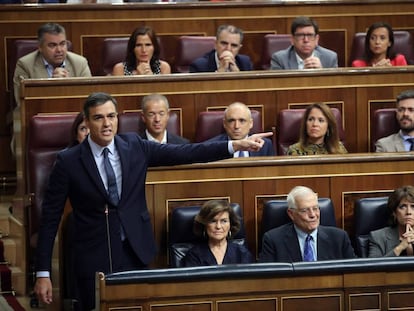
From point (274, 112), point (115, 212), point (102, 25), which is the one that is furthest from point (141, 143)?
point (102, 25)

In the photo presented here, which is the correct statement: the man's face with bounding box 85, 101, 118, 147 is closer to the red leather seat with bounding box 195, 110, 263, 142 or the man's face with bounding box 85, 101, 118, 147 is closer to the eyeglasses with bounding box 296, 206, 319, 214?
the eyeglasses with bounding box 296, 206, 319, 214

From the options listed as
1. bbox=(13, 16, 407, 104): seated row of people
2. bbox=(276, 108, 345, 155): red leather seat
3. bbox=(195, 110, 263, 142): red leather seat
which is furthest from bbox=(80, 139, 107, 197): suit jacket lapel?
bbox=(13, 16, 407, 104): seated row of people

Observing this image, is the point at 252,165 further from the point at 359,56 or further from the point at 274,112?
the point at 359,56

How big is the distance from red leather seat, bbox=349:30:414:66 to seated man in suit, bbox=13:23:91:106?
4.41ft

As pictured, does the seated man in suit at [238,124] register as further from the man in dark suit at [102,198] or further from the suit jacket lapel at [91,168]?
the suit jacket lapel at [91,168]

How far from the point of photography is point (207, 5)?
5648mm

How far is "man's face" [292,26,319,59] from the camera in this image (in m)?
5.15

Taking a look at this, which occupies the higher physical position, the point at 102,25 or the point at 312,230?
the point at 102,25

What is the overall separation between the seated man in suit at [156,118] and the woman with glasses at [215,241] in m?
0.65

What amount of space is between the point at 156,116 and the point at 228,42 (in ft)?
2.94

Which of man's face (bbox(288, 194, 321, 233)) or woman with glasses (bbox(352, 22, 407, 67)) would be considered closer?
man's face (bbox(288, 194, 321, 233))

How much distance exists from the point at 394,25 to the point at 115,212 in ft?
9.12

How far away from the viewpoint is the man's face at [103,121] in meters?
3.44

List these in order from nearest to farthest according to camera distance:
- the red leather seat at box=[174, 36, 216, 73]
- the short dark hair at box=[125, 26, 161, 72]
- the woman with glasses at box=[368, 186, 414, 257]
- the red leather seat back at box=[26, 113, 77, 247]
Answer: the woman with glasses at box=[368, 186, 414, 257] < the red leather seat back at box=[26, 113, 77, 247] < the short dark hair at box=[125, 26, 161, 72] < the red leather seat at box=[174, 36, 216, 73]
